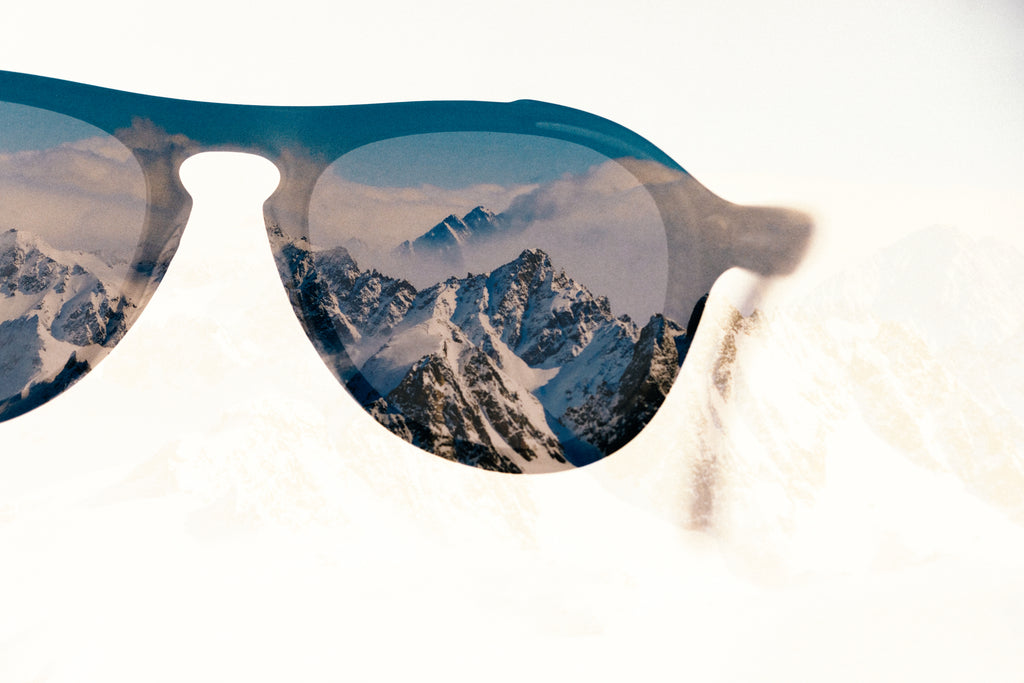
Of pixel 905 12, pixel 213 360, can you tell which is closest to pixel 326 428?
pixel 213 360

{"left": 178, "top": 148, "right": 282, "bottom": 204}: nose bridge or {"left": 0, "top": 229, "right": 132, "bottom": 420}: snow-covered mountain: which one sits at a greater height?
{"left": 178, "top": 148, "right": 282, "bottom": 204}: nose bridge

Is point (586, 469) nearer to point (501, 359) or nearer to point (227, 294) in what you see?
point (501, 359)

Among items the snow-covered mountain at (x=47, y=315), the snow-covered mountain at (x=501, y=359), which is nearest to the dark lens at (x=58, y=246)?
the snow-covered mountain at (x=47, y=315)

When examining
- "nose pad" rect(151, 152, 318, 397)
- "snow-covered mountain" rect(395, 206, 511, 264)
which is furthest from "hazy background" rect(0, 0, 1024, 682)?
"snow-covered mountain" rect(395, 206, 511, 264)

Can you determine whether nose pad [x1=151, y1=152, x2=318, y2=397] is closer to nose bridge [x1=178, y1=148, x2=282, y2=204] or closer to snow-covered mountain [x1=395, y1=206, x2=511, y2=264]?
nose bridge [x1=178, y1=148, x2=282, y2=204]

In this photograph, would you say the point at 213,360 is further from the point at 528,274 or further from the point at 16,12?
the point at 16,12

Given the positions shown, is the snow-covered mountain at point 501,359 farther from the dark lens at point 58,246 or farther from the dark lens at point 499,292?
the dark lens at point 58,246
